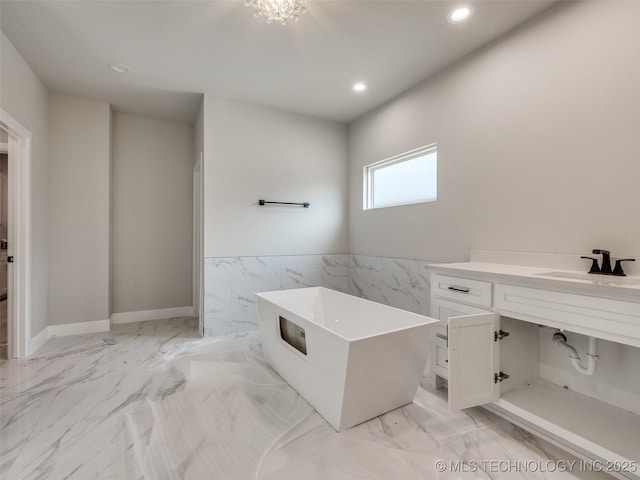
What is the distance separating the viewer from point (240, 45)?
2.31 meters

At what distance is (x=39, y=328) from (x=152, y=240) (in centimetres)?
140

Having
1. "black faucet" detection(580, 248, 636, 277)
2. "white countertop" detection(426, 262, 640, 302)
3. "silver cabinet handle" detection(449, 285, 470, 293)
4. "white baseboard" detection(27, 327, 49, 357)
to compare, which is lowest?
"white baseboard" detection(27, 327, 49, 357)

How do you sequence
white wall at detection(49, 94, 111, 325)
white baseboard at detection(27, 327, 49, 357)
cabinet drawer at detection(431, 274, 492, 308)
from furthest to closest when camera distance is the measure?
white wall at detection(49, 94, 111, 325) < white baseboard at detection(27, 327, 49, 357) < cabinet drawer at detection(431, 274, 492, 308)

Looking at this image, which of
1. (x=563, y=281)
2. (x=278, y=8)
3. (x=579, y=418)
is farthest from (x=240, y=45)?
(x=579, y=418)

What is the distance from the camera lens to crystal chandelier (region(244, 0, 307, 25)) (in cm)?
177

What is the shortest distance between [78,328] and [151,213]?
153 centimetres

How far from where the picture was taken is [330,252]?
3873mm

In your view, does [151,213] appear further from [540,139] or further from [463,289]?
[540,139]

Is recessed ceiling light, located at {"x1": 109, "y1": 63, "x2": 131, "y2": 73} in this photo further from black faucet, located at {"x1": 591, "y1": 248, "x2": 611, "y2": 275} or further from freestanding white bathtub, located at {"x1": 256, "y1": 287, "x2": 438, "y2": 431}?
black faucet, located at {"x1": 591, "y1": 248, "x2": 611, "y2": 275}

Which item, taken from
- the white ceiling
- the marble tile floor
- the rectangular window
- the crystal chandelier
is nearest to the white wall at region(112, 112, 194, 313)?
the white ceiling

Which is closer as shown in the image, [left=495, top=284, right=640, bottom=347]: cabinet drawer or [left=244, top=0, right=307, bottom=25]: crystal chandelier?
[left=495, top=284, right=640, bottom=347]: cabinet drawer

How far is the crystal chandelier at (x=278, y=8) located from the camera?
5.82 feet

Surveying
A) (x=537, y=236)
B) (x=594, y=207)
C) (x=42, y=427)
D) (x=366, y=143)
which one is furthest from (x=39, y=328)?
(x=594, y=207)

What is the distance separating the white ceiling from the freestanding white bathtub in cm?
203
